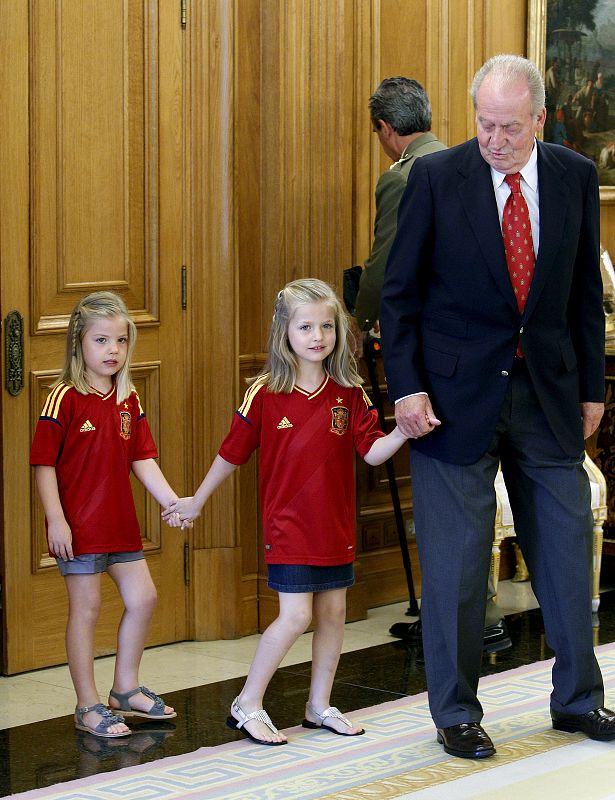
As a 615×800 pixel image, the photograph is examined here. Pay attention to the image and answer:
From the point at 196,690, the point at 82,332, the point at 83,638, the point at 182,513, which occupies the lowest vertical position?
the point at 196,690

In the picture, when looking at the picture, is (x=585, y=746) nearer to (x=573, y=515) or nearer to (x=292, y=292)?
(x=573, y=515)

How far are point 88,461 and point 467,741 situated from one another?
1.36 metres

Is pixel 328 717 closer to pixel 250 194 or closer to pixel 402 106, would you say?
pixel 250 194

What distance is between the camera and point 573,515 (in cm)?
395

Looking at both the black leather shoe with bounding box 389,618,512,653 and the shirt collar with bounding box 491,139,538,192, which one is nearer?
the shirt collar with bounding box 491,139,538,192

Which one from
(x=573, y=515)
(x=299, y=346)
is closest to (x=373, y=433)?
(x=299, y=346)

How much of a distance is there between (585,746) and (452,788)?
517 mm

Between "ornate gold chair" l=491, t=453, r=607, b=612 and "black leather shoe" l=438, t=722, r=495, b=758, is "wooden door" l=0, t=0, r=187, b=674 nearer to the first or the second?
"ornate gold chair" l=491, t=453, r=607, b=612

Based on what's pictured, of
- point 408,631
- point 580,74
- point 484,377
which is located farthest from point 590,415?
point 580,74

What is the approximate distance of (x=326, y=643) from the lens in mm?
4180

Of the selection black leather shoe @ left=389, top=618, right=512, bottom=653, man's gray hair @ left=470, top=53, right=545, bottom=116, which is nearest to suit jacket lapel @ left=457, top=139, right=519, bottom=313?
man's gray hair @ left=470, top=53, right=545, bottom=116

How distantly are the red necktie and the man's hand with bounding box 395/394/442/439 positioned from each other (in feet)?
0.96

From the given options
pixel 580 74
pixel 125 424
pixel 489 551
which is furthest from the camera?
pixel 580 74

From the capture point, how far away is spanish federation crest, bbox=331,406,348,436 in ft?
13.7
